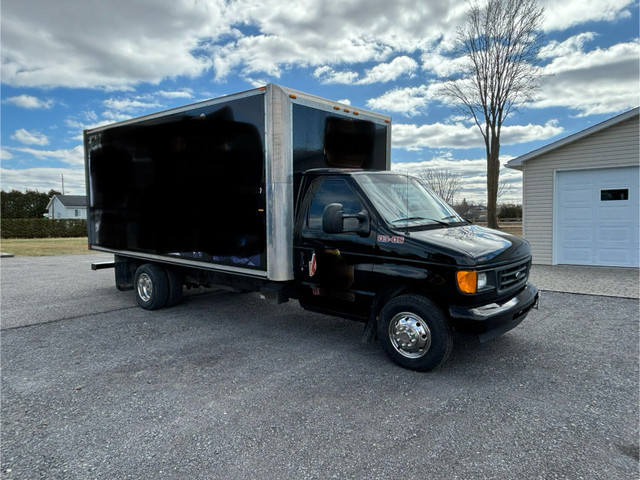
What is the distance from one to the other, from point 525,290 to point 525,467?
8.25ft

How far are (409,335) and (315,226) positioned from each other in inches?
65.2

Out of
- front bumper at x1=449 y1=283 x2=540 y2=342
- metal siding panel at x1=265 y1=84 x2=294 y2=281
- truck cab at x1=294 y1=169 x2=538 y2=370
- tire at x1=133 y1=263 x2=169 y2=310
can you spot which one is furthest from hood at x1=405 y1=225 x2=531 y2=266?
tire at x1=133 y1=263 x2=169 y2=310

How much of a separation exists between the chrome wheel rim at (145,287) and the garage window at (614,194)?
11.1m

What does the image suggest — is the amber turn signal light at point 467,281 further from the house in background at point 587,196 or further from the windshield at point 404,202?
the house in background at point 587,196

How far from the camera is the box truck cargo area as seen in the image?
4.14 m

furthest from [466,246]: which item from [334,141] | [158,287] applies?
[158,287]

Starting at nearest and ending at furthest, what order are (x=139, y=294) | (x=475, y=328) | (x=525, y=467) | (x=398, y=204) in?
(x=525, y=467) → (x=475, y=328) → (x=398, y=204) → (x=139, y=294)

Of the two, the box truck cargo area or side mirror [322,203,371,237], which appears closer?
the box truck cargo area

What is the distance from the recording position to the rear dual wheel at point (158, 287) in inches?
269

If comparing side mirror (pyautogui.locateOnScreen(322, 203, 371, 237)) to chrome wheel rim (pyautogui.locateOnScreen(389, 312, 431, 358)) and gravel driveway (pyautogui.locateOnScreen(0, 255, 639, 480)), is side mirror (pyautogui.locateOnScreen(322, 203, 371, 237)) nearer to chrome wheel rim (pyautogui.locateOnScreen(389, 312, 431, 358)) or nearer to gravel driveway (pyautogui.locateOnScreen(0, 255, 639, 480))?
chrome wheel rim (pyautogui.locateOnScreen(389, 312, 431, 358))

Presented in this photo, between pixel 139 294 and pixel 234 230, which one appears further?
pixel 139 294

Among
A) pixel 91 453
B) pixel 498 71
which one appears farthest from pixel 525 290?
pixel 498 71

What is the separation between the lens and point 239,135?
17.1ft

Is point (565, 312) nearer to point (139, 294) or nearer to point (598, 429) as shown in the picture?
point (598, 429)
